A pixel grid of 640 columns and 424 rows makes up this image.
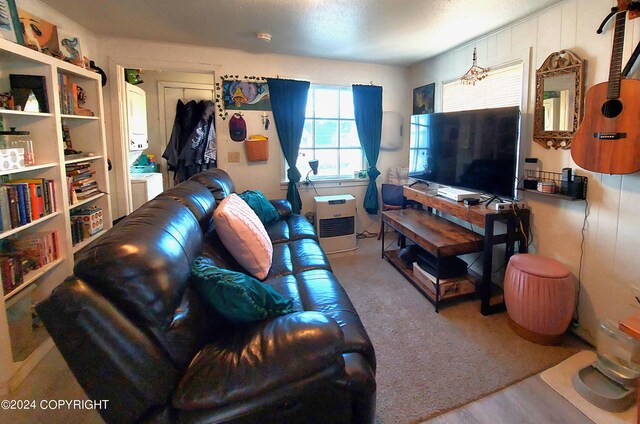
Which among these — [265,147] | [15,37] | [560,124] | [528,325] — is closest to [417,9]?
[560,124]

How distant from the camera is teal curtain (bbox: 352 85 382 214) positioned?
399 centimetres

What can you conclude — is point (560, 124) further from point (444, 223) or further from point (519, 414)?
point (519, 414)

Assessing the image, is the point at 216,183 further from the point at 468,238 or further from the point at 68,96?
the point at 468,238

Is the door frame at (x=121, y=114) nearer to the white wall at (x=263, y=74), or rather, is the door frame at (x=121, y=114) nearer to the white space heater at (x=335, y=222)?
the white wall at (x=263, y=74)

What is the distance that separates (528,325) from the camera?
2094mm

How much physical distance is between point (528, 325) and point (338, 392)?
1608mm

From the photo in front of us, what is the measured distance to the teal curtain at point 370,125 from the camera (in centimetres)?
399

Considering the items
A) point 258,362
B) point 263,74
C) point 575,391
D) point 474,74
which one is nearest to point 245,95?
point 263,74

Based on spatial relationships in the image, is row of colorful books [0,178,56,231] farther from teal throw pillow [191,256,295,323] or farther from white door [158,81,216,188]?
white door [158,81,216,188]

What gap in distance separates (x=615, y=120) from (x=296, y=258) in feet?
6.66

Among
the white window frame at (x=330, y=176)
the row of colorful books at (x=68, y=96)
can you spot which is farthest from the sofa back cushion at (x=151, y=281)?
the white window frame at (x=330, y=176)

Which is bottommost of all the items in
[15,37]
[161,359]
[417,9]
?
[161,359]

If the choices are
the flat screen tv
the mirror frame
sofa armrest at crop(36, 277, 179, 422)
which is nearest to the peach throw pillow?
sofa armrest at crop(36, 277, 179, 422)

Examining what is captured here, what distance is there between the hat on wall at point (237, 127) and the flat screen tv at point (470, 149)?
187cm
